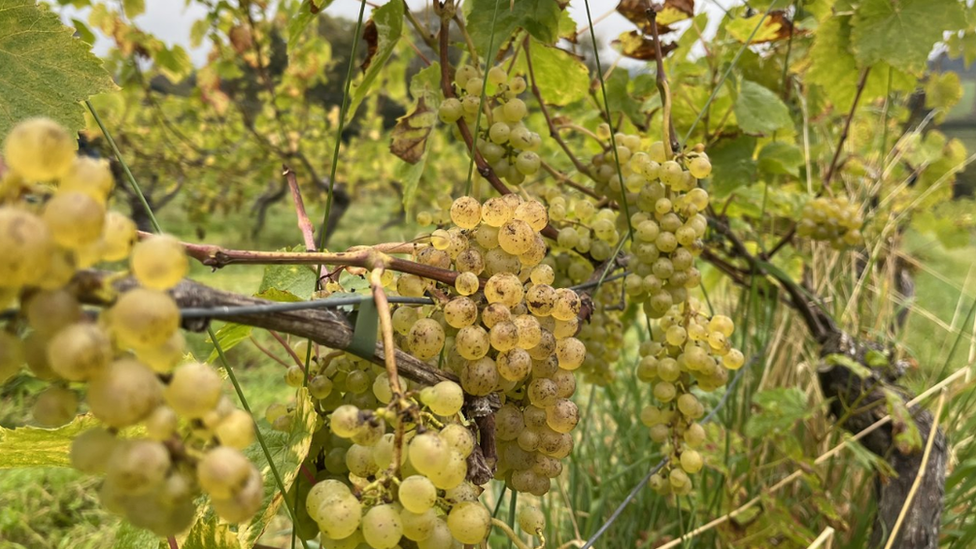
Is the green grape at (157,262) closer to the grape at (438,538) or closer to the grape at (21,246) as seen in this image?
the grape at (21,246)

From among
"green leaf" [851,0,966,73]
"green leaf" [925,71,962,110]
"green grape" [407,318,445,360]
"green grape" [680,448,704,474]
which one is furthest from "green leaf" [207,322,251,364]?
"green leaf" [925,71,962,110]

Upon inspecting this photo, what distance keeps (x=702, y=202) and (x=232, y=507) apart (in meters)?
0.62

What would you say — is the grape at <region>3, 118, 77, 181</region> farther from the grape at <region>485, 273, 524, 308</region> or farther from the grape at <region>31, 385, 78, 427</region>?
the grape at <region>485, 273, 524, 308</region>

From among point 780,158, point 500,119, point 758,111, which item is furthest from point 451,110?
point 780,158

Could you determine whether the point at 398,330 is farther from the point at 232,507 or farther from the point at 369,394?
the point at 232,507

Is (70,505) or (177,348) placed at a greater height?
(177,348)

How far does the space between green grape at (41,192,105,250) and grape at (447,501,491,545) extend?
9.0 inches

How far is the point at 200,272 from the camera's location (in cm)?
394

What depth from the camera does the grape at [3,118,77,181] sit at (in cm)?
20

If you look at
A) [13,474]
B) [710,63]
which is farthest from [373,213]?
[710,63]

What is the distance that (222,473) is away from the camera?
0.69 ft

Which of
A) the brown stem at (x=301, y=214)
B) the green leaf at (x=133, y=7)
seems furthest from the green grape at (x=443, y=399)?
the green leaf at (x=133, y=7)

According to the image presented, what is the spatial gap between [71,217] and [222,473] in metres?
0.10

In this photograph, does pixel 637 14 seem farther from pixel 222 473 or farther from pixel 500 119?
pixel 222 473
